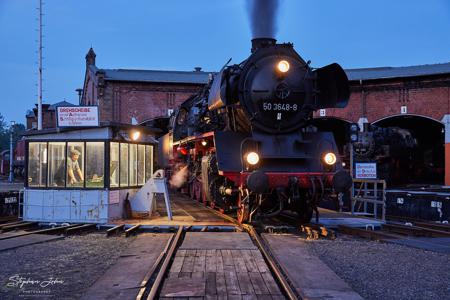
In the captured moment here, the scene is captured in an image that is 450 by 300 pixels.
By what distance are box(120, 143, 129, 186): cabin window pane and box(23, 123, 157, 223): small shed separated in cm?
8

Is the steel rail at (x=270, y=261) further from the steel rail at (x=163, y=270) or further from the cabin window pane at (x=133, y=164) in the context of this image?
the cabin window pane at (x=133, y=164)

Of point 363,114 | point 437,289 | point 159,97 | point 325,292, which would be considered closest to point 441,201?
point 437,289

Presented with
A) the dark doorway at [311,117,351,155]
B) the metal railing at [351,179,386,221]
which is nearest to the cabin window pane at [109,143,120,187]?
the metal railing at [351,179,386,221]

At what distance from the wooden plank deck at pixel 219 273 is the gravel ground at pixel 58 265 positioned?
1.11 metres

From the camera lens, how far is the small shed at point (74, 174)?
1062 centimetres

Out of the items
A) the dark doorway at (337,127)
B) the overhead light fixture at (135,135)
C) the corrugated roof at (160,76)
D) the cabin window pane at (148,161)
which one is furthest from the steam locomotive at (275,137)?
the dark doorway at (337,127)

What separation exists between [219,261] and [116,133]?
528cm

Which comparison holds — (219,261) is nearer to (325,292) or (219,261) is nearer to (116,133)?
(325,292)

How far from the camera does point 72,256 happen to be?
7.47 m

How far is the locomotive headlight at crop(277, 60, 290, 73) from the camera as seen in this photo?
9.43 m

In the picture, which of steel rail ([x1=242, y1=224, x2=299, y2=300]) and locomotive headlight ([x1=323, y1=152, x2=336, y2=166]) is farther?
locomotive headlight ([x1=323, y1=152, x2=336, y2=166])

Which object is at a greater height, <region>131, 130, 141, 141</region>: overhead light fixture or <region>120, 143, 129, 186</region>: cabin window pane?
<region>131, 130, 141, 141</region>: overhead light fixture

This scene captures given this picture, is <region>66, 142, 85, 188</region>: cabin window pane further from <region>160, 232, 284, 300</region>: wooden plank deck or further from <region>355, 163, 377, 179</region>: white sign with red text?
<region>355, 163, 377, 179</region>: white sign with red text

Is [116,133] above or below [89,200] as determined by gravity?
above
